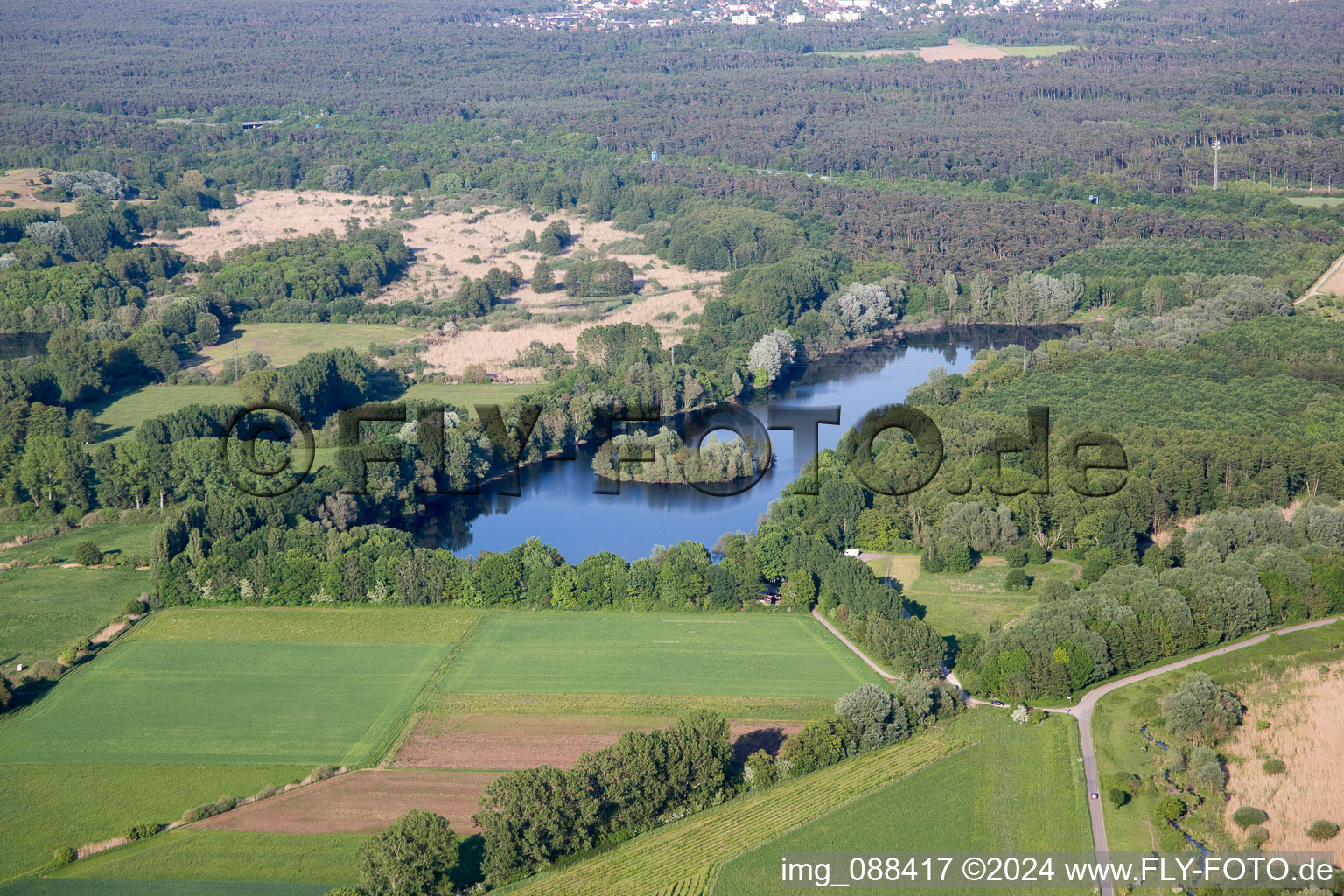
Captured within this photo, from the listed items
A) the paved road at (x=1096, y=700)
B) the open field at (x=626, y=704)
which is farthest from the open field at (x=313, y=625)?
the paved road at (x=1096, y=700)

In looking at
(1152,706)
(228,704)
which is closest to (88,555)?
(228,704)

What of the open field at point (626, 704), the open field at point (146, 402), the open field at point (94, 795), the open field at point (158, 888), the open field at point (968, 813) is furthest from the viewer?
the open field at point (146, 402)

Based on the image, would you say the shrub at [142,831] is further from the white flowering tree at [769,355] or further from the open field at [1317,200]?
the open field at [1317,200]

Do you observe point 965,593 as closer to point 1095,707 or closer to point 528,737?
point 1095,707

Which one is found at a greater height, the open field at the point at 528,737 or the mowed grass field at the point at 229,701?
the mowed grass field at the point at 229,701

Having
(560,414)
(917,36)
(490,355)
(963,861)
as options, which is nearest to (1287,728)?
(963,861)

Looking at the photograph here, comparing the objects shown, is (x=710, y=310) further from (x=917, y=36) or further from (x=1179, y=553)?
(x=917, y=36)
